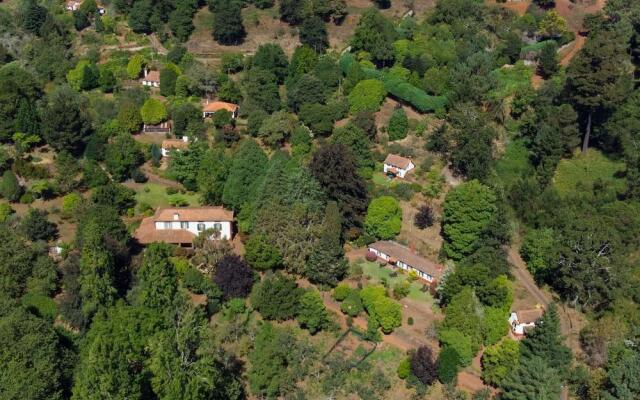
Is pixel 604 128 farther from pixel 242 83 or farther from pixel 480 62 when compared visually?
pixel 242 83

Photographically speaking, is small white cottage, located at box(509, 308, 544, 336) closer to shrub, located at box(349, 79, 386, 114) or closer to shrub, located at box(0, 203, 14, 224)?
shrub, located at box(349, 79, 386, 114)

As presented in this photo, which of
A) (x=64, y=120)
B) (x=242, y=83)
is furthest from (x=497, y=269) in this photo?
(x=64, y=120)

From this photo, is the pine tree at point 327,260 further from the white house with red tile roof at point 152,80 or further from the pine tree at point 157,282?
the white house with red tile roof at point 152,80

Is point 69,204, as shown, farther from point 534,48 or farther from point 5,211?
point 534,48

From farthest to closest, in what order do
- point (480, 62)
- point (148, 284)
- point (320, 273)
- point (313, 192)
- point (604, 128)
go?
1. point (480, 62)
2. point (604, 128)
3. point (313, 192)
4. point (320, 273)
5. point (148, 284)

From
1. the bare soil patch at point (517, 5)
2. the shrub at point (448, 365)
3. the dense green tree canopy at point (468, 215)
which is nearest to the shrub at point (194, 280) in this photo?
the shrub at point (448, 365)

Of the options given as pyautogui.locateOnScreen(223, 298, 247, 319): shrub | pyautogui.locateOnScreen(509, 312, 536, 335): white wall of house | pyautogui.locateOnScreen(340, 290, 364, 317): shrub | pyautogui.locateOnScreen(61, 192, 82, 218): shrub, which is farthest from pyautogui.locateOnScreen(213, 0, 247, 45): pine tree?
pyautogui.locateOnScreen(509, 312, 536, 335): white wall of house
